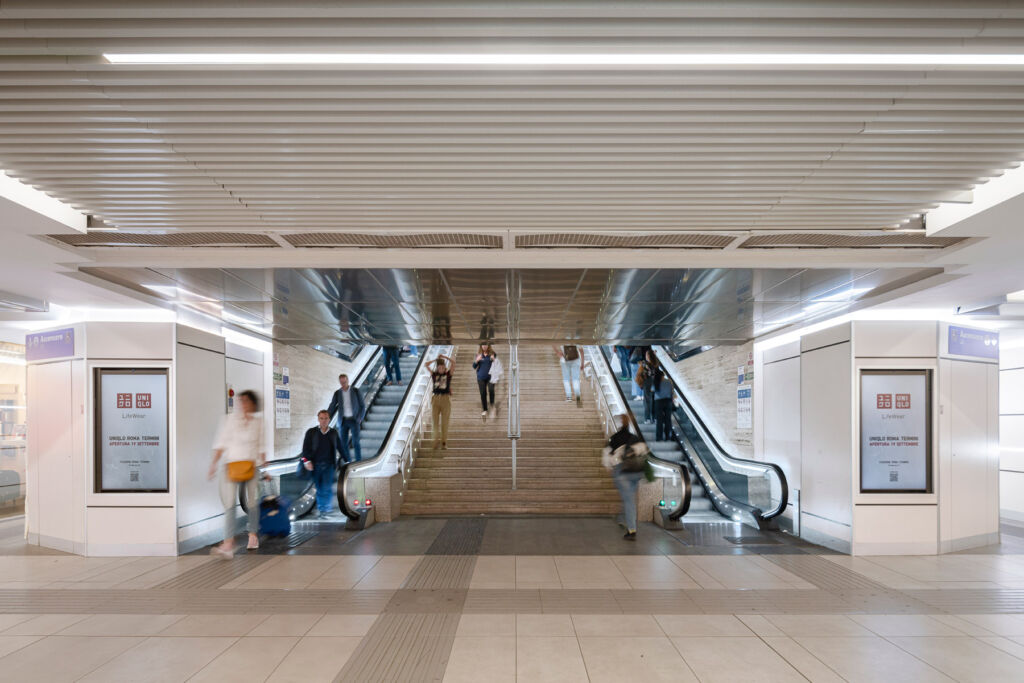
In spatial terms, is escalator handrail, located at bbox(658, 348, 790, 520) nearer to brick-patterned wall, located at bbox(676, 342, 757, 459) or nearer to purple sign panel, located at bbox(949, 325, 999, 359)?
brick-patterned wall, located at bbox(676, 342, 757, 459)

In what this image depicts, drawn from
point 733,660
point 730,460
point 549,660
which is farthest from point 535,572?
point 730,460

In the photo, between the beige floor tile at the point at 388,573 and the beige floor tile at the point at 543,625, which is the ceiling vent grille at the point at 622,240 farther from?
the beige floor tile at the point at 388,573

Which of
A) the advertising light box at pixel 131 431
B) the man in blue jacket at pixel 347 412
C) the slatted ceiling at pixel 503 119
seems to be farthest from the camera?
the man in blue jacket at pixel 347 412

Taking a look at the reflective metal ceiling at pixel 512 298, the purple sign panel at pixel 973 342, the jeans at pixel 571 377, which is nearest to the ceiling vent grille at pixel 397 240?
the reflective metal ceiling at pixel 512 298

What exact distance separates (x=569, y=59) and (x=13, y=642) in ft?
16.9

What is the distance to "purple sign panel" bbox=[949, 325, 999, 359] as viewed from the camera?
7.91 m

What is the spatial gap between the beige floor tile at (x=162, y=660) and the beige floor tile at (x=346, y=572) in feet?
4.90

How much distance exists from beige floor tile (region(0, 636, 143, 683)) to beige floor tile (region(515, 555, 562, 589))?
3081 mm

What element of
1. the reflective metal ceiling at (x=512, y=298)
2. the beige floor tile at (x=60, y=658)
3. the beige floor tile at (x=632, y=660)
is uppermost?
the reflective metal ceiling at (x=512, y=298)

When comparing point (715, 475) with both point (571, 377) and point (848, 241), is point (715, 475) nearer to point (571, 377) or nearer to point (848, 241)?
point (571, 377)

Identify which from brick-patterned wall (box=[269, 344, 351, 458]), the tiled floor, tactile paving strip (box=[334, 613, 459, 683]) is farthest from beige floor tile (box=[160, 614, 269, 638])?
brick-patterned wall (box=[269, 344, 351, 458])

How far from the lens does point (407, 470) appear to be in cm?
1152

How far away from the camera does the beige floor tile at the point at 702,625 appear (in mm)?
4712

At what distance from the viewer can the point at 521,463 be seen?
478 inches
